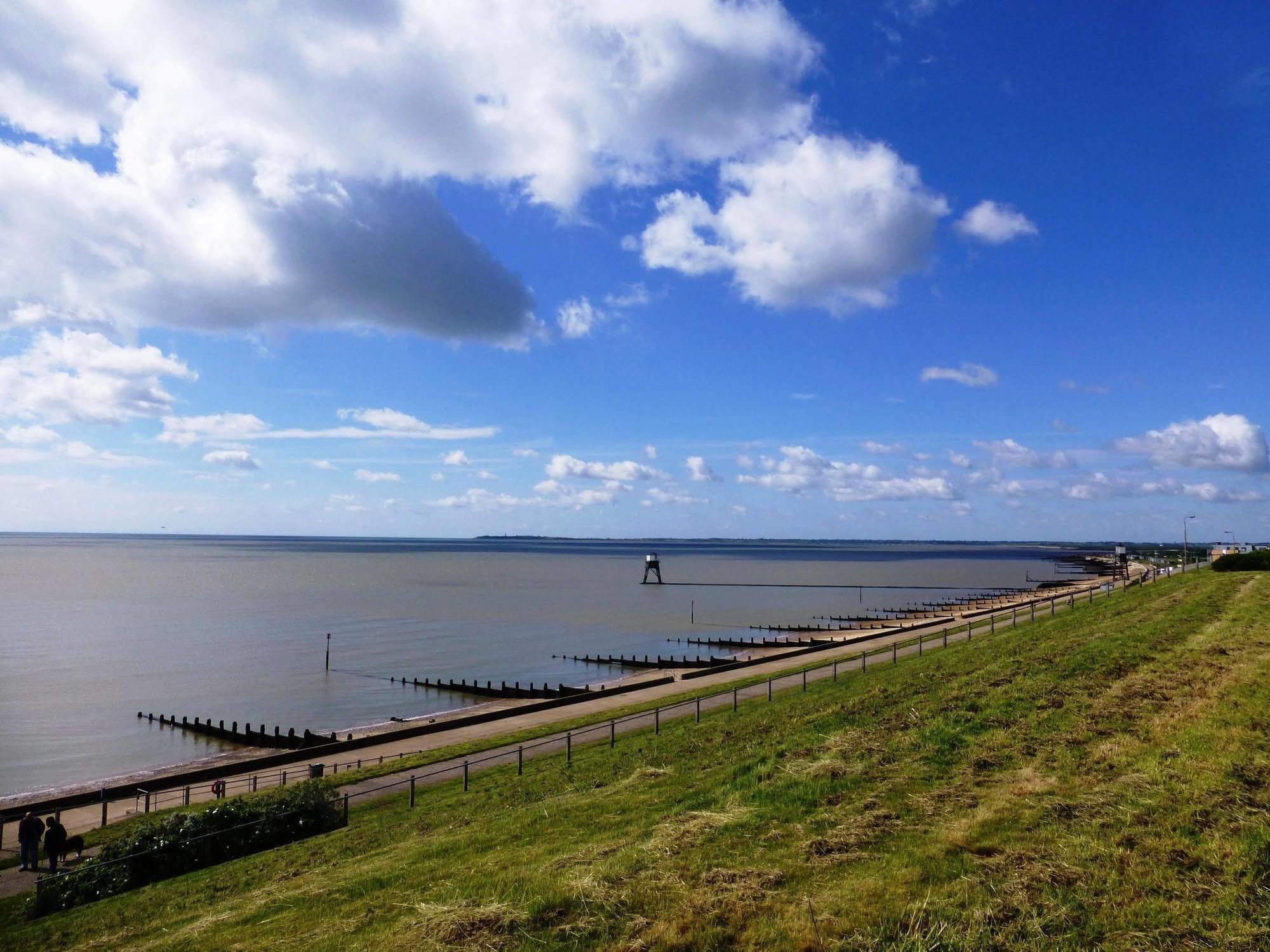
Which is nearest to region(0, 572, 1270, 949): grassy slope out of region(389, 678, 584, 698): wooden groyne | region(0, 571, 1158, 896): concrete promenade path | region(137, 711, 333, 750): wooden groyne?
region(0, 571, 1158, 896): concrete promenade path

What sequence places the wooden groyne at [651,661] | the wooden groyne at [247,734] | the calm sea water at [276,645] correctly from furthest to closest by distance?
the wooden groyne at [651,661]
the calm sea water at [276,645]
the wooden groyne at [247,734]

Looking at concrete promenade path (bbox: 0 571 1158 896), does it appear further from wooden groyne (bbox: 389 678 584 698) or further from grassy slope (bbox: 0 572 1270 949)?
wooden groyne (bbox: 389 678 584 698)

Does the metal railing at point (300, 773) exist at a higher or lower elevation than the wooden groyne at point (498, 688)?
higher

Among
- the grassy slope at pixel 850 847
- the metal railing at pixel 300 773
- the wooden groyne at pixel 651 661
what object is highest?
the grassy slope at pixel 850 847

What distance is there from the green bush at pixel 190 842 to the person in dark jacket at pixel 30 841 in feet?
9.20

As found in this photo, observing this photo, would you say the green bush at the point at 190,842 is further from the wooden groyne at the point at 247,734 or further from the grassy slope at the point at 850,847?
the wooden groyne at the point at 247,734

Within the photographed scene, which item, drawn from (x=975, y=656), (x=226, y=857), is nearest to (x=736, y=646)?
(x=975, y=656)

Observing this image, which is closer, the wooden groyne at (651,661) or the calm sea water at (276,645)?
the calm sea water at (276,645)

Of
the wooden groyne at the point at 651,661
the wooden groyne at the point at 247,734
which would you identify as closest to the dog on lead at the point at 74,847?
the wooden groyne at the point at 247,734

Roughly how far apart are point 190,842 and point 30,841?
18.2 ft

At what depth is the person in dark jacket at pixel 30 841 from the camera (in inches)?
747

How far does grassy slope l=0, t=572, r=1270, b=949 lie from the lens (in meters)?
7.90

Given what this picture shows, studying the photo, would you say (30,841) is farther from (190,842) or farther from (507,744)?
(507,744)

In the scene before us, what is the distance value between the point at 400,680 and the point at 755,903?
51.0m
